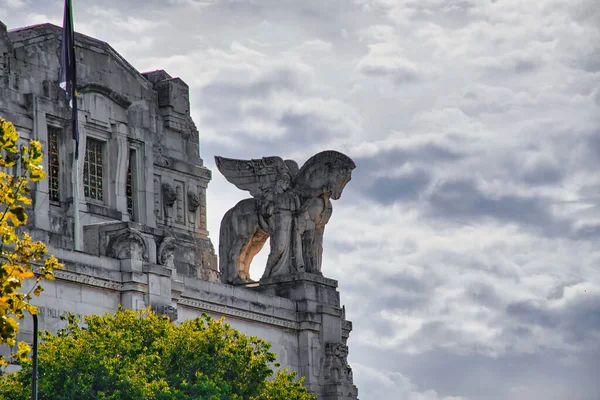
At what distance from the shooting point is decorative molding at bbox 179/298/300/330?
55438 millimetres

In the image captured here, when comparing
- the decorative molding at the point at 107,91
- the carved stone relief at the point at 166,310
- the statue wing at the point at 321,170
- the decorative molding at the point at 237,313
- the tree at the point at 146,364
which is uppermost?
the decorative molding at the point at 107,91

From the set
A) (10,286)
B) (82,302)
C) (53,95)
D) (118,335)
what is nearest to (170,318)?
(82,302)

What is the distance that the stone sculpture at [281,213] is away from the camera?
61.5 m

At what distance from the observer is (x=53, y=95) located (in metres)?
59.8

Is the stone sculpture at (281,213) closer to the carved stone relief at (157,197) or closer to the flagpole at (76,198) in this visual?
the carved stone relief at (157,197)

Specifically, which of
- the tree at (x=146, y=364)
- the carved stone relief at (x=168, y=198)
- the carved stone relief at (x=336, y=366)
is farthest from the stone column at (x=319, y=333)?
the tree at (x=146, y=364)

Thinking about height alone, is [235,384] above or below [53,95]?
below

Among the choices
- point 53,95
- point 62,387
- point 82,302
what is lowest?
point 62,387

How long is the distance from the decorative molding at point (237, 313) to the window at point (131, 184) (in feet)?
25.4

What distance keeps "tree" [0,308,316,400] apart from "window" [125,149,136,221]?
13124 mm

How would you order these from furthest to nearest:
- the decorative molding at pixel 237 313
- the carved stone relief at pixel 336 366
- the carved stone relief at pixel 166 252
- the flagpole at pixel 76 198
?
the carved stone relief at pixel 336 366 < the decorative molding at pixel 237 313 < the flagpole at pixel 76 198 < the carved stone relief at pixel 166 252

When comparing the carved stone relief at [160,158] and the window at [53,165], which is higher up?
the carved stone relief at [160,158]

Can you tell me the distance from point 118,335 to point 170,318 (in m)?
7.95

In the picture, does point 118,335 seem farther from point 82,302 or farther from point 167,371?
point 82,302
